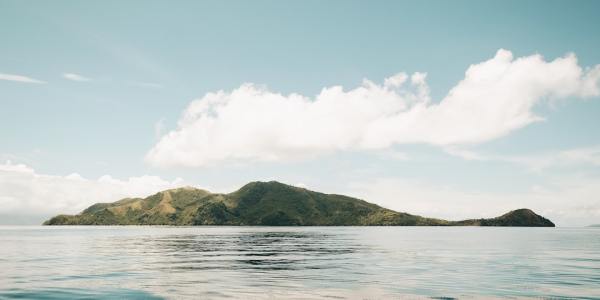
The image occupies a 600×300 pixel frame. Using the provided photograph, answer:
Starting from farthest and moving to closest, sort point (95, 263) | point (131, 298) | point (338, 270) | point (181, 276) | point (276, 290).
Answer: point (95, 263)
point (338, 270)
point (181, 276)
point (276, 290)
point (131, 298)

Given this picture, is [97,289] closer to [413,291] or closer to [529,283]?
[413,291]

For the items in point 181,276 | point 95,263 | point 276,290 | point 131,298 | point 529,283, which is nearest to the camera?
point 131,298

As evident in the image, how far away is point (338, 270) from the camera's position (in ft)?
154

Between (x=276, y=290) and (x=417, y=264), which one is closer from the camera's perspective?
(x=276, y=290)

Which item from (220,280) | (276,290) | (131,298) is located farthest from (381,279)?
(131,298)

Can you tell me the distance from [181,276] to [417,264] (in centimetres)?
2805

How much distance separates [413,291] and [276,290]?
9995 mm

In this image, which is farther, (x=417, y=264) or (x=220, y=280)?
(x=417, y=264)

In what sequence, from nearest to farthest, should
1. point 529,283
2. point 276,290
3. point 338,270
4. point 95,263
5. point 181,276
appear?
point 276,290 → point 529,283 → point 181,276 → point 338,270 → point 95,263

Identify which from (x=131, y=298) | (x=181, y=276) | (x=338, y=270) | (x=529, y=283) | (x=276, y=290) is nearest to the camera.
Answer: (x=131, y=298)

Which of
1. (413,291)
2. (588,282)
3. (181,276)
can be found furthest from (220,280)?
(588,282)

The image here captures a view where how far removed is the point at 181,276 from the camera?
137 feet

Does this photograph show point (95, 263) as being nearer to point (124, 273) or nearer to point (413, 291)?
point (124, 273)

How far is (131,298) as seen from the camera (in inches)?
1170
